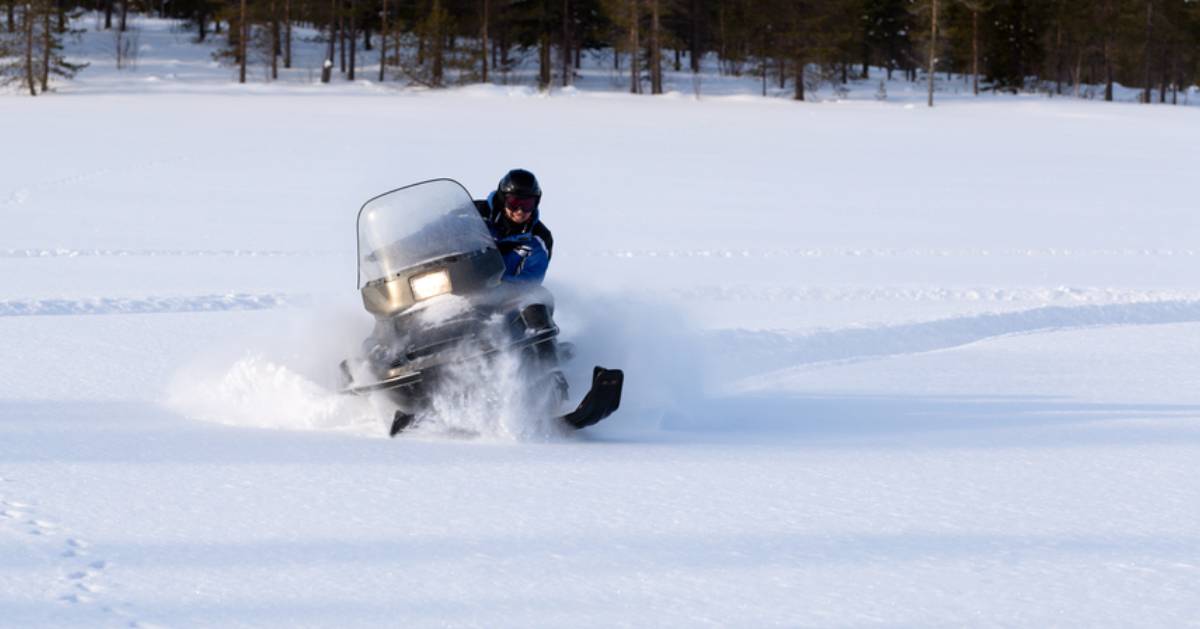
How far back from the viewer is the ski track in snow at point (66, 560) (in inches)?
159

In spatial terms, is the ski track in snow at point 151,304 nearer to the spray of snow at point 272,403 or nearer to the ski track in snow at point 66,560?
the spray of snow at point 272,403

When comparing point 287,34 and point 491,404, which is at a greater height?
point 287,34

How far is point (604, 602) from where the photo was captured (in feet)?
13.8

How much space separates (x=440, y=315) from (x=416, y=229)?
572 millimetres

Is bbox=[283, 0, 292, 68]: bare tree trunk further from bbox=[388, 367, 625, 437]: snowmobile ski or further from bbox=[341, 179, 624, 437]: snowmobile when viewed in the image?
bbox=[388, 367, 625, 437]: snowmobile ski

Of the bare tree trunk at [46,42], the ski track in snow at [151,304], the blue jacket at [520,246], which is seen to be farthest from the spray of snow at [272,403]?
the bare tree trunk at [46,42]

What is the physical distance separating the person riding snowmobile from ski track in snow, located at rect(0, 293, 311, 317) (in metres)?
4.54

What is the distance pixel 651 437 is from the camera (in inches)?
276

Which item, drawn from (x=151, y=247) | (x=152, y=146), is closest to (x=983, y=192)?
(x=151, y=247)

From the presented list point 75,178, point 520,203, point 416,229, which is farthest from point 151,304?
point 75,178

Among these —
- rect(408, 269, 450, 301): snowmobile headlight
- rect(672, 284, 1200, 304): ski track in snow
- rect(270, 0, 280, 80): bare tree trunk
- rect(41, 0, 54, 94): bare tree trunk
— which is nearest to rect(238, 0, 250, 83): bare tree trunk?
rect(270, 0, 280, 80): bare tree trunk

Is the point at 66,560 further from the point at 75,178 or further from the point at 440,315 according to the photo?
the point at 75,178

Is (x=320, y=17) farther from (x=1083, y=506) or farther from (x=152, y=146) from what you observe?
(x=1083, y=506)

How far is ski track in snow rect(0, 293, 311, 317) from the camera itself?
34.8 ft
